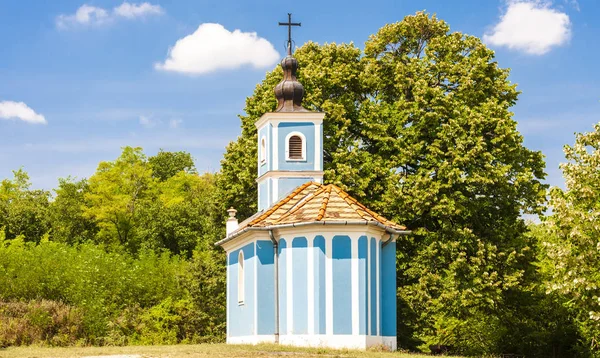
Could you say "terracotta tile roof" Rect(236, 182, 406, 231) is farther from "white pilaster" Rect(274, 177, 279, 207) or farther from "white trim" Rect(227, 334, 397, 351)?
"white trim" Rect(227, 334, 397, 351)

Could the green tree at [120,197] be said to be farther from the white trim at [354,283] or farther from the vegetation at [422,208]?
the white trim at [354,283]

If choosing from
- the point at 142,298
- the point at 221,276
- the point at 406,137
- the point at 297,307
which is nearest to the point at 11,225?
the point at 142,298

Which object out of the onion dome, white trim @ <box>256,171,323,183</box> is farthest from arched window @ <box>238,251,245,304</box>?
the onion dome

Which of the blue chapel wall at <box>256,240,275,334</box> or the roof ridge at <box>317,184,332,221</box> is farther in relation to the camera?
the blue chapel wall at <box>256,240,275,334</box>

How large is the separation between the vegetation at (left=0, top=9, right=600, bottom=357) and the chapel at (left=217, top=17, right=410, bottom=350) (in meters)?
3.75

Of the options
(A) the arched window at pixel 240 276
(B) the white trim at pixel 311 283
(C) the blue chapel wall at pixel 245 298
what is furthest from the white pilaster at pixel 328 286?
(A) the arched window at pixel 240 276

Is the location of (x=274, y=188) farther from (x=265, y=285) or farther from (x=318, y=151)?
(x=265, y=285)

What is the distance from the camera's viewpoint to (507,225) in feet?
111

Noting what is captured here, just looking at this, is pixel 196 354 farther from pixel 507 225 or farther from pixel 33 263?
pixel 33 263

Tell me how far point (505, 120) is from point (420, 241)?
572 centimetres

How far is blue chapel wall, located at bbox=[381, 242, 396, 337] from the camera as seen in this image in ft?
89.6

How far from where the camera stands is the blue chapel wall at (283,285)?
26.3 meters

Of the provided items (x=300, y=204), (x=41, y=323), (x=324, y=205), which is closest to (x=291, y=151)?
(x=300, y=204)

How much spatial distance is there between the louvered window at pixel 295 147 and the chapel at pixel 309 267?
0.08 meters
